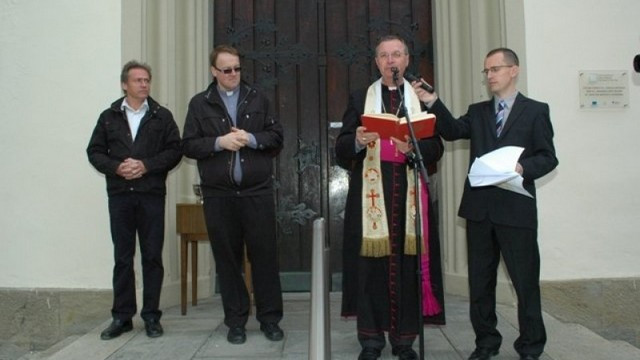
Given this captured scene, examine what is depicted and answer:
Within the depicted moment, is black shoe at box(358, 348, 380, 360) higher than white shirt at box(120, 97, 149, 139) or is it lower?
lower

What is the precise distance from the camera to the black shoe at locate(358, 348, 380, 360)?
12.4ft

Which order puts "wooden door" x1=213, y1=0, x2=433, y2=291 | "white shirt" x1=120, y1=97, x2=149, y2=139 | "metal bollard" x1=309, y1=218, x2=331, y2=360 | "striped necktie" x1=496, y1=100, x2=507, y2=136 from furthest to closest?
"wooden door" x1=213, y1=0, x2=433, y2=291 → "white shirt" x1=120, y1=97, x2=149, y2=139 → "striped necktie" x1=496, y1=100, x2=507, y2=136 → "metal bollard" x1=309, y1=218, x2=331, y2=360

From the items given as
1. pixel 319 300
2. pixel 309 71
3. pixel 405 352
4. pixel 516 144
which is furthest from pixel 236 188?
pixel 309 71

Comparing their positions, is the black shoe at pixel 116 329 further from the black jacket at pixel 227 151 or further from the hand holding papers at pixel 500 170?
the hand holding papers at pixel 500 170

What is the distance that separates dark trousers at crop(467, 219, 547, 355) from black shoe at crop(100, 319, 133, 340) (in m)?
2.52

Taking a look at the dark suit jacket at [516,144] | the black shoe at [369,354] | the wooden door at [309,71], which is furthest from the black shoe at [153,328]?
the dark suit jacket at [516,144]

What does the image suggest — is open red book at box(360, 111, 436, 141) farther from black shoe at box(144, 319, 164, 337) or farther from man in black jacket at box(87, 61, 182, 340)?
black shoe at box(144, 319, 164, 337)

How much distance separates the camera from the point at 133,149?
4684 millimetres

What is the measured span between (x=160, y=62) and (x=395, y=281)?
349 centimetres

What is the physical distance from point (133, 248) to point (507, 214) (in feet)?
8.86

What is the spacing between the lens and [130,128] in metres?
4.75

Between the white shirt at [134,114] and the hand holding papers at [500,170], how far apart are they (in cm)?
252

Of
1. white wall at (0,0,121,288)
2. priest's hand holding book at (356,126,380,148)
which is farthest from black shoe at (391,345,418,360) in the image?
white wall at (0,0,121,288)

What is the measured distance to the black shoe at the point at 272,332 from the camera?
4.38 m
